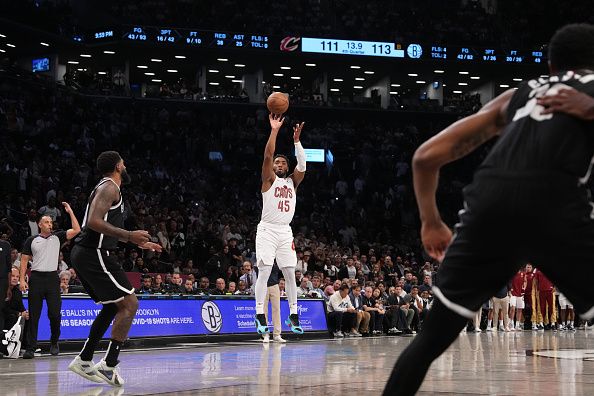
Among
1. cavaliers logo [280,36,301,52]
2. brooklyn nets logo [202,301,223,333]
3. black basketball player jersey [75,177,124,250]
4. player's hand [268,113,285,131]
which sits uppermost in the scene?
cavaliers logo [280,36,301,52]

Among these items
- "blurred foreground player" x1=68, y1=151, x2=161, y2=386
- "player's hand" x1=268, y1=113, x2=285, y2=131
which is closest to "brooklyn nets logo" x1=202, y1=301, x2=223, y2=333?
"player's hand" x1=268, y1=113, x2=285, y2=131

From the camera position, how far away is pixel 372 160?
34094 millimetres

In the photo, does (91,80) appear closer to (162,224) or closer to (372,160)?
(372,160)

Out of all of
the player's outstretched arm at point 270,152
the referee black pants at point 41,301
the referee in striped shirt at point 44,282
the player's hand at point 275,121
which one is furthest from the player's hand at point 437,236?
the referee black pants at point 41,301

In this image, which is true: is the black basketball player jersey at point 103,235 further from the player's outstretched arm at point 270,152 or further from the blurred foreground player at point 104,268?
the player's outstretched arm at point 270,152

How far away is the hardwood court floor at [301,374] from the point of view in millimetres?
6449

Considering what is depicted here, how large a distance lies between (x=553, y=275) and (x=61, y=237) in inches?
377

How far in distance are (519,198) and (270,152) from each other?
23.7 feet

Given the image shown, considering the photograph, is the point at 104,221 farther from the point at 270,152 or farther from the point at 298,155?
the point at 298,155

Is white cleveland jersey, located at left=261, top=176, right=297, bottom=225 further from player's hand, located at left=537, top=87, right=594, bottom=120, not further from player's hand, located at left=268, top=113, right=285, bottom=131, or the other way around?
player's hand, located at left=537, top=87, right=594, bottom=120

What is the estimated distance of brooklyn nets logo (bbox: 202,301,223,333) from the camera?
1485 cm

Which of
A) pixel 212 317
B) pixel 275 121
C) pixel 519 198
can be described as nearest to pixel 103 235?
pixel 275 121

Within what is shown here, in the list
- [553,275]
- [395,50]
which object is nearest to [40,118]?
[395,50]

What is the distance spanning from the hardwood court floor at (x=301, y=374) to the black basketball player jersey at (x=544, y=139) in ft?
10.2
